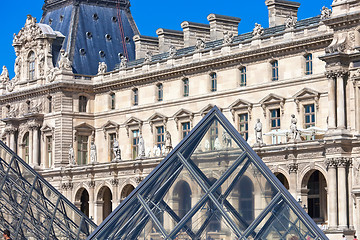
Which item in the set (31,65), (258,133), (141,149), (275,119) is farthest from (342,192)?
(31,65)

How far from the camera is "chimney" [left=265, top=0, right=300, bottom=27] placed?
69.9 m

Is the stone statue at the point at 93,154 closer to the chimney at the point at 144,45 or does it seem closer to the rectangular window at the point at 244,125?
the chimney at the point at 144,45

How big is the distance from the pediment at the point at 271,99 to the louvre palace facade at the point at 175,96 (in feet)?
0.29

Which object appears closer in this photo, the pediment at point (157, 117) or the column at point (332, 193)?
the column at point (332, 193)

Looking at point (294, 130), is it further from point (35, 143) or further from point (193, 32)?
point (35, 143)

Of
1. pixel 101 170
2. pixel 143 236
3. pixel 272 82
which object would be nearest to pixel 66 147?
pixel 101 170

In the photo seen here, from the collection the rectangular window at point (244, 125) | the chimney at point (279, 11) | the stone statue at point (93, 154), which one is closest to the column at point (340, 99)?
the rectangular window at point (244, 125)

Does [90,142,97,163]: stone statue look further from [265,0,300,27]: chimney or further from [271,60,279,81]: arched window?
[271,60,279,81]: arched window

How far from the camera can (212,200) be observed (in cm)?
2620

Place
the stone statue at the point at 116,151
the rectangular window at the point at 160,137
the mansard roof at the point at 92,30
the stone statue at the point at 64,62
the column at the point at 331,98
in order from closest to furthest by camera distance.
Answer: the column at the point at 331,98 < the rectangular window at the point at 160,137 < the stone statue at the point at 116,151 < the stone statue at the point at 64,62 < the mansard roof at the point at 92,30

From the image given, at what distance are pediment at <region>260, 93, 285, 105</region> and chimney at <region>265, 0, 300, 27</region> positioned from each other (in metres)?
5.79

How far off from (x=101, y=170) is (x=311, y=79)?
21556 mm

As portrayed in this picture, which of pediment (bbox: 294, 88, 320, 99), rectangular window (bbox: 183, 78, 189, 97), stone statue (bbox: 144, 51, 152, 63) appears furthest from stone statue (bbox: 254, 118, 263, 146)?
stone statue (bbox: 144, 51, 152, 63)

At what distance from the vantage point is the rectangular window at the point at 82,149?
274 ft
